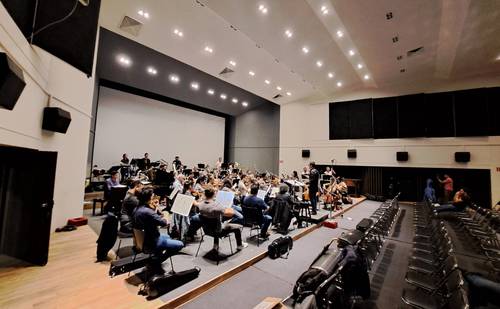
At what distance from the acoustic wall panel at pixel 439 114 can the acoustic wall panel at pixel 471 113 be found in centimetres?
24

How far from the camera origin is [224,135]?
1678 cm

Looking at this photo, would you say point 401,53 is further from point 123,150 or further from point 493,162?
point 123,150

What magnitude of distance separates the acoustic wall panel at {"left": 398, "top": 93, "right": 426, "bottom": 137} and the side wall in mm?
7394

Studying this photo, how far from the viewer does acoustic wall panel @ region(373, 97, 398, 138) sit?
1116cm

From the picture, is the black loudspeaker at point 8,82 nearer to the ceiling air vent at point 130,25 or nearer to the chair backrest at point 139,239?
the chair backrest at point 139,239

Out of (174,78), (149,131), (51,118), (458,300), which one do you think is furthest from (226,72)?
(458,300)

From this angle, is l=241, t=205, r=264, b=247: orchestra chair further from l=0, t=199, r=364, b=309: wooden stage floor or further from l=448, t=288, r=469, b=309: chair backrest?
l=448, t=288, r=469, b=309: chair backrest

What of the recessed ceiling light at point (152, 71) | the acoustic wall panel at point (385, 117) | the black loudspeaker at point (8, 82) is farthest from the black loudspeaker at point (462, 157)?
the recessed ceiling light at point (152, 71)

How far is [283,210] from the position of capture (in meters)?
5.14

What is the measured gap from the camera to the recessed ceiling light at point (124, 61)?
874 centimetres

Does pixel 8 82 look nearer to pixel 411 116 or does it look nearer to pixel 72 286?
pixel 72 286

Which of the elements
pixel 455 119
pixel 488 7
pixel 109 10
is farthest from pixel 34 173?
pixel 455 119

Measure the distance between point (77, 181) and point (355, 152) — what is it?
41.6 feet

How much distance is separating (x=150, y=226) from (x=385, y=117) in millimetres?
12791
